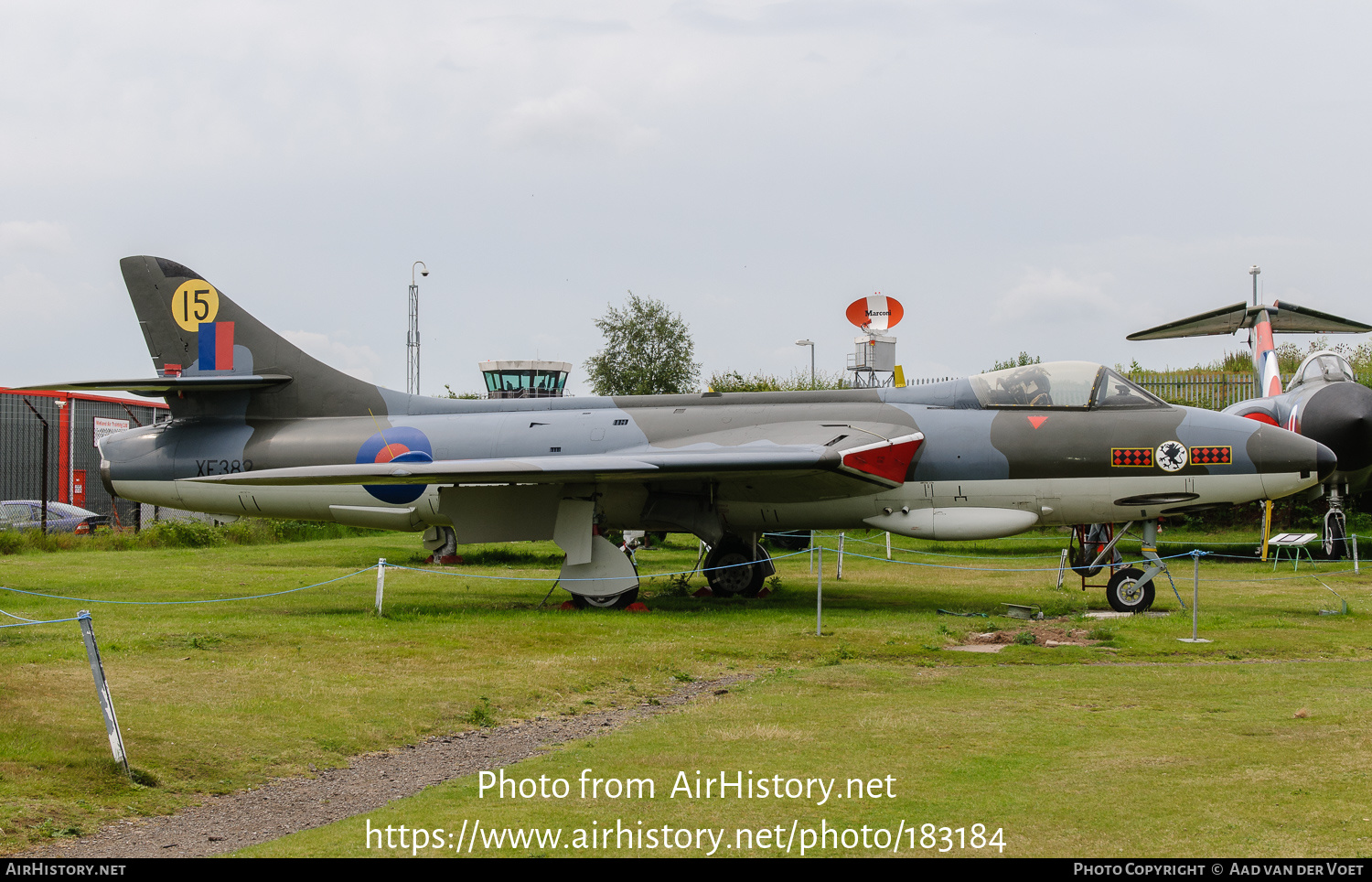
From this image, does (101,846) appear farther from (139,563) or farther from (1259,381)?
(1259,381)

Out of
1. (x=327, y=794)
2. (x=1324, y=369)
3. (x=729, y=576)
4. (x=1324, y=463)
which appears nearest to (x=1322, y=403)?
(x=1324, y=369)

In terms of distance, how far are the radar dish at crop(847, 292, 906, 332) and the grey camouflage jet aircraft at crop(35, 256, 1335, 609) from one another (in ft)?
37.3

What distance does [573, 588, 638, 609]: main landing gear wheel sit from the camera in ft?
44.9

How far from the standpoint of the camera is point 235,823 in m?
5.30

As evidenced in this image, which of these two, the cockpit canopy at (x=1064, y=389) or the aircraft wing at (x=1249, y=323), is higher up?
the aircraft wing at (x=1249, y=323)

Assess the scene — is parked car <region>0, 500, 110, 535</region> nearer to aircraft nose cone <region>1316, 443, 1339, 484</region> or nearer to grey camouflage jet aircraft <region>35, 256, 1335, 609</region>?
grey camouflage jet aircraft <region>35, 256, 1335, 609</region>

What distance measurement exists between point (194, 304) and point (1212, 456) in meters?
13.9

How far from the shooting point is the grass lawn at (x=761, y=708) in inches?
203

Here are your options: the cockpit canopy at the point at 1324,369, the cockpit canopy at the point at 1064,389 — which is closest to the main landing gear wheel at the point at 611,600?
the cockpit canopy at the point at 1064,389

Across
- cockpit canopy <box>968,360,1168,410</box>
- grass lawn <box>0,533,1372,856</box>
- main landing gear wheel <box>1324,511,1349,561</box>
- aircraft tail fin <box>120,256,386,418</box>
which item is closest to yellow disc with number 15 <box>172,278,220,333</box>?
aircraft tail fin <box>120,256,386,418</box>

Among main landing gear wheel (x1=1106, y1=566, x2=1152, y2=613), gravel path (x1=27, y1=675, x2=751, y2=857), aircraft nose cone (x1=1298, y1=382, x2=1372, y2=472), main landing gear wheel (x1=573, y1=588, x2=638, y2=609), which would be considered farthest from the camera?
aircraft nose cone (x1=1298, y1=382, x2=1372, y2=472)

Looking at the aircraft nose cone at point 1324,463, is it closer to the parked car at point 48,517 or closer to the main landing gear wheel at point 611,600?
the main landing gear wheel at point 611,600

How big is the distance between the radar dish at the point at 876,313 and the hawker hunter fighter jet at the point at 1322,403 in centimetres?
562

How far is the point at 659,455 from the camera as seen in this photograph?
13.3 metres
